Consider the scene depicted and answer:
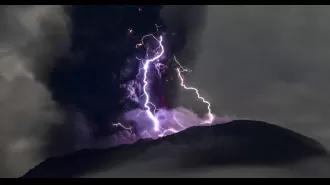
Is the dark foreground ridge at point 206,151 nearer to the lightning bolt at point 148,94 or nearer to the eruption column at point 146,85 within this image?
the lightning bolt at point 148,94

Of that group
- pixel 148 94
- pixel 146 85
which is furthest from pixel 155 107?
pixel 146 85

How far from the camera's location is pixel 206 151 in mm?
5637

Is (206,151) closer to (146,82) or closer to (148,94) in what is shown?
(148,94)

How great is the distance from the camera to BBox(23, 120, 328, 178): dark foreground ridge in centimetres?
505

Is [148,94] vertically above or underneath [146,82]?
underneath

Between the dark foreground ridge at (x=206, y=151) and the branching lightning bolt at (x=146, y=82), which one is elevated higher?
the branching lightning bolt at (x=146, y=82)

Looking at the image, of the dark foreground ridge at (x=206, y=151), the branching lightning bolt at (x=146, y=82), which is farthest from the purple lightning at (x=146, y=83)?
the dark foreground ridge at (x=206, y=151)

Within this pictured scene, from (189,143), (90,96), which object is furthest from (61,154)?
(189,143)

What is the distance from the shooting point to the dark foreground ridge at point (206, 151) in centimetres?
505

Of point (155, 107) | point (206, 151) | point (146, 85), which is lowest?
point (206, 151)

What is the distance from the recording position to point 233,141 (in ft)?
20.8

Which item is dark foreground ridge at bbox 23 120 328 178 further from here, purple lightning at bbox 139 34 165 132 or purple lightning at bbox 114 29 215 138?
purple lightning at bbox 139 34 165 132

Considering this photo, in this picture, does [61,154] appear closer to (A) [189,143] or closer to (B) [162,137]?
(B) [162,137]
